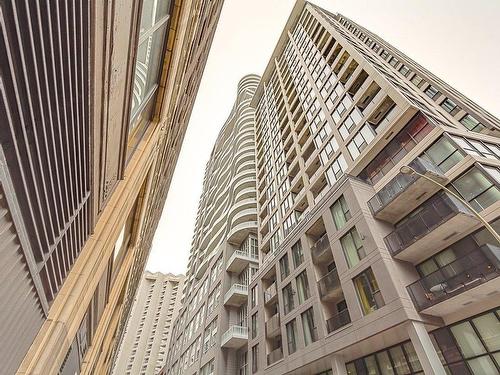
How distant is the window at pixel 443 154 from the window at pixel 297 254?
11.5 meters

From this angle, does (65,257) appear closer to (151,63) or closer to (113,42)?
(113,42)

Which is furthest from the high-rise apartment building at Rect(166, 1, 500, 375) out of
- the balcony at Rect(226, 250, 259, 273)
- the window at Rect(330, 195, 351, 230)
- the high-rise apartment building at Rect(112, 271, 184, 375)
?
the high-rise apartment building at Rect(112, 271, 184, 375)

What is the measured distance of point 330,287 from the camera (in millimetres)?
17766

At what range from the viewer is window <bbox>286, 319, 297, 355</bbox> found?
18936mm

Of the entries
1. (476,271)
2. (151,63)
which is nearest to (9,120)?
(151,63)

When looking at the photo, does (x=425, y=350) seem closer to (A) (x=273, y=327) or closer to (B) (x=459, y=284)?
(B) (x=459, y=284)

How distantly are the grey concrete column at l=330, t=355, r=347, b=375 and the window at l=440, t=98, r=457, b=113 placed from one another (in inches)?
977

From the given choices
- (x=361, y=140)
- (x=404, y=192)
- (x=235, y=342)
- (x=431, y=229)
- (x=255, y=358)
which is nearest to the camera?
(x=431, y=229)

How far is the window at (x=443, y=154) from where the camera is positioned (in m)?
14.6

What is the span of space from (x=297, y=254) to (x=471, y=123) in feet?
62.1

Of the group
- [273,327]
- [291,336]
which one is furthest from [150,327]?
[291,336]

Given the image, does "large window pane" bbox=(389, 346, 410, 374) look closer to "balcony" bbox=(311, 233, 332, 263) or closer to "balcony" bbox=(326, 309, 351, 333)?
"balcony" bbox=(326, 309, 351, 333)

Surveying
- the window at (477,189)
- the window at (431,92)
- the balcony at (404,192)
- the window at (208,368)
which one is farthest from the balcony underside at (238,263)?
the window at (431,92)

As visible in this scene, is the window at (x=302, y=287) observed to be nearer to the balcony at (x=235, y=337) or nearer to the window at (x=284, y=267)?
the window at (x=284, y=267)
